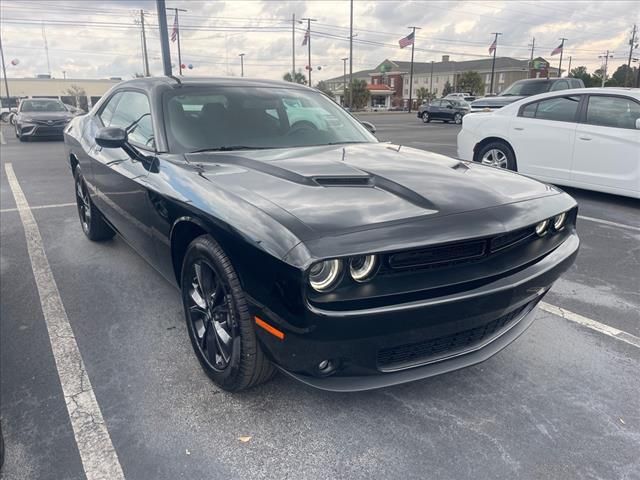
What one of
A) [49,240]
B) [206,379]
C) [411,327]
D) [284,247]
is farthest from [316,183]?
[49,240]

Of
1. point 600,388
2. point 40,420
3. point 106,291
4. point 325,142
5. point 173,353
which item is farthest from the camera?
point 106,291

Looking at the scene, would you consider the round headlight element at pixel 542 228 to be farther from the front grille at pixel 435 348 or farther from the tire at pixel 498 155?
the tire at pixel 498 155

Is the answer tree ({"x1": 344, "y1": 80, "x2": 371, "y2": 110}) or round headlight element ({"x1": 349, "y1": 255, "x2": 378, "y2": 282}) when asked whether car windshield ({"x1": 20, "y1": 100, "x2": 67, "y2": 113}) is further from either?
tree ({"x1": 344, "y1": 80, "x2": 371, "y2": 110})

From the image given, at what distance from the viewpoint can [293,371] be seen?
78.8 inches

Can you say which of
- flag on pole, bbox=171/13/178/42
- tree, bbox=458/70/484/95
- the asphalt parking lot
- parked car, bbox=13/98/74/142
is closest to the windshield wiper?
the asphalt parking lot

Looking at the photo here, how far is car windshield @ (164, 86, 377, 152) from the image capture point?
122 inches

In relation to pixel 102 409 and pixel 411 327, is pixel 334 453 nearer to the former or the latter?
pixel 411 327

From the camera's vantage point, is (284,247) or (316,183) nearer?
(284,247)

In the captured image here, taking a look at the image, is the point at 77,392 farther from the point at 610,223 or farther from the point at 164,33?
the point at 164,33

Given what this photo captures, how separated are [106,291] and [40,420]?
1.57 m

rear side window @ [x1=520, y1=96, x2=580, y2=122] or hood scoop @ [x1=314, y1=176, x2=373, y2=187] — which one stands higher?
rear side window @ [x1=520, y1=96, x2=580, y2=122]

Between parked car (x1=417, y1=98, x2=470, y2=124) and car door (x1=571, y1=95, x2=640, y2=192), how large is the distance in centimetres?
2204

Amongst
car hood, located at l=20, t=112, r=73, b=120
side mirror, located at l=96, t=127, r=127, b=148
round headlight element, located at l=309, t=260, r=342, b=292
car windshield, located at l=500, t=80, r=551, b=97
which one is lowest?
round headlight element, located at l=309, t=260, r=342, b=292

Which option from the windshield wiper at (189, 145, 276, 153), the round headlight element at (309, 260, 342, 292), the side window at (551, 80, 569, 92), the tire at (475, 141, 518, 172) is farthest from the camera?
the side window at (551, 80, 569, 92)
